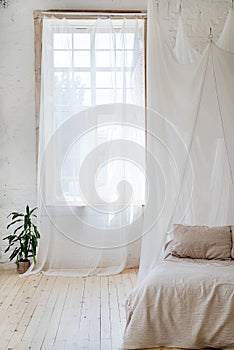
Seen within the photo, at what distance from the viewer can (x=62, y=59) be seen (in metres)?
5.60

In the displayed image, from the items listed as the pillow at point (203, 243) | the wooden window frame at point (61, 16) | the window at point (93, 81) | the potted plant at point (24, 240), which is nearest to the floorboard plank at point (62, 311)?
the potted plant at point (24, 240)

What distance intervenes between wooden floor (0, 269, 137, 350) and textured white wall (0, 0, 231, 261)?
36.1 inches

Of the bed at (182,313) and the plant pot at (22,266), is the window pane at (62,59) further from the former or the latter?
the bed at (182,313)

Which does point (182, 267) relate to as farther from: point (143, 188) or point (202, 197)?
point (143, 188)

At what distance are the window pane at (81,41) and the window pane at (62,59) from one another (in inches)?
4.4

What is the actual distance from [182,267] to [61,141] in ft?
7.17

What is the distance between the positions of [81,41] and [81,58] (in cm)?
17

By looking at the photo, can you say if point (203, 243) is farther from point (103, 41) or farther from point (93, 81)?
point (103, 41)

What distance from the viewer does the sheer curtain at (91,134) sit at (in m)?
5.59

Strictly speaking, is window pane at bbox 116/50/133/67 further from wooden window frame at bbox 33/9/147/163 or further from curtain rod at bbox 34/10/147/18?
curtain rod at bbox 34/10/147/18

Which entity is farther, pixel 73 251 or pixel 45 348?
pixel 73 251

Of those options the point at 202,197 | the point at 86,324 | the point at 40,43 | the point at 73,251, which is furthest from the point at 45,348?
the point at 40,43

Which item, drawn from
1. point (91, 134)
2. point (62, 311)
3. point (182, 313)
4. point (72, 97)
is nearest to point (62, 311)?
point (62, 311)

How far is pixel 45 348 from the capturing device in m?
3.51
